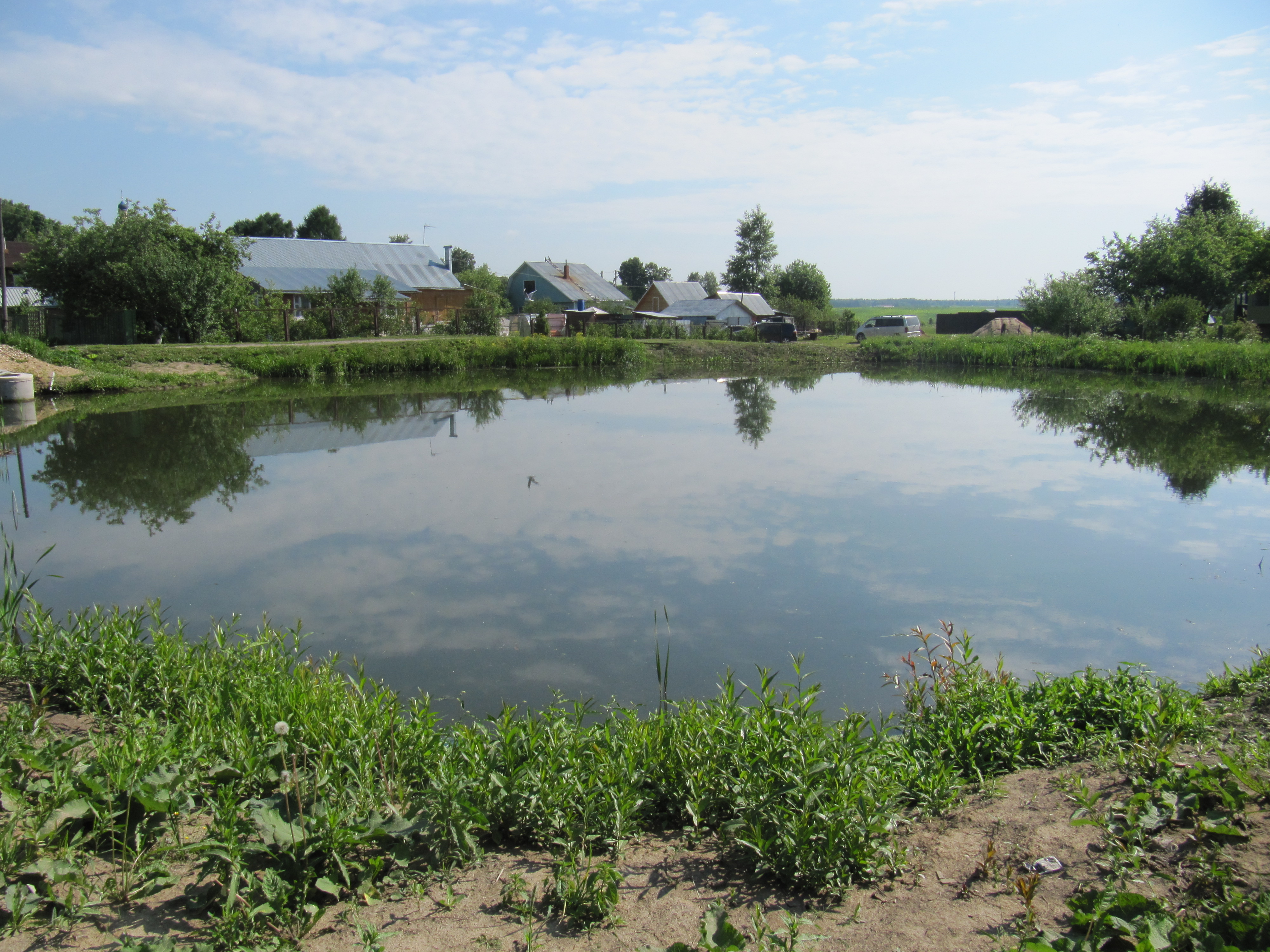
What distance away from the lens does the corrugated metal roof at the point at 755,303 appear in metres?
53.9

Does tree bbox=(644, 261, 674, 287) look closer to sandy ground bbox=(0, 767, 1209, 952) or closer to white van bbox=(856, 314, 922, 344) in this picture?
white van bbox=(856, 314, 922, 344)

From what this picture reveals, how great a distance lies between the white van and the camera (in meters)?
45.7

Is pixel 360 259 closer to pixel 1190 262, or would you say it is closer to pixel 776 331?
pixel 776 331

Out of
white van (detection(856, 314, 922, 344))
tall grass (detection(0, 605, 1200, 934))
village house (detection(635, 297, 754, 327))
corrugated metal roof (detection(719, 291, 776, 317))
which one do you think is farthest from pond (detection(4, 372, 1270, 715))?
corrugated metal roof (detection(719, 291, 776, 317))

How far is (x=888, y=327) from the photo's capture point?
153 feet

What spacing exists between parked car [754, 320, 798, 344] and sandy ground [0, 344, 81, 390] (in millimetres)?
30424

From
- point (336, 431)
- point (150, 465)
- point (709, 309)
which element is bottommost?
point (150, 465)

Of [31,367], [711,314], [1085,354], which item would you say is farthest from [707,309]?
→ [31,367]

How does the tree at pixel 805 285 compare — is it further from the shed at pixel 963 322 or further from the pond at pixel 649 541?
the pond at pixel 649 541

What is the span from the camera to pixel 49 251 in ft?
83.2

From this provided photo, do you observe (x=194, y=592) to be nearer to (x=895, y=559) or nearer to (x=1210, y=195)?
(x=895, y=559)

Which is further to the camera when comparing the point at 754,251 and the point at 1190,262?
the point at 754,251

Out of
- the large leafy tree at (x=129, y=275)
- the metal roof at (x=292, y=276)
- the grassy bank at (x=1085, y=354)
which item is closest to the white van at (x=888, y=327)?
the grassy bank at (x=1085, y=354)

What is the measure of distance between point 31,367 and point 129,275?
641cm
